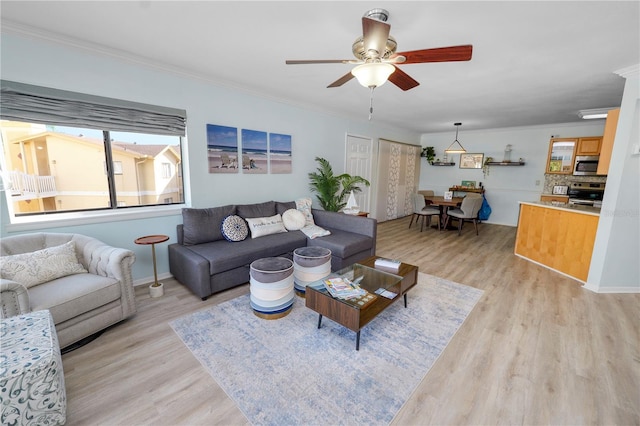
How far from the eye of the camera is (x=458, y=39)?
2.11 m

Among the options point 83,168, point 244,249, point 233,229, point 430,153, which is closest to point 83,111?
point 83,168

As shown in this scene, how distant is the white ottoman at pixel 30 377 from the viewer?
1192mm

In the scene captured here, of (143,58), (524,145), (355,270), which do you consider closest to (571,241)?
(355,270)

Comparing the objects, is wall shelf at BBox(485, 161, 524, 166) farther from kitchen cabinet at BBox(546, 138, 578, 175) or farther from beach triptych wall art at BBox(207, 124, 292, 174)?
beach triptych wall art at BBox(207, 124, 292, 174)

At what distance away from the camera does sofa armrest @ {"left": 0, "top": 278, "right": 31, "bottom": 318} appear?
1587mm

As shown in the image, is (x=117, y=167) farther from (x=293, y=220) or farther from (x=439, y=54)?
(x=439, y=54)

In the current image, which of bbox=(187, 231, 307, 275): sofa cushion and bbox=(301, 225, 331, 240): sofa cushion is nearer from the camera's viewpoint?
bbox=(187, 231, 307, 275): sofa cushion

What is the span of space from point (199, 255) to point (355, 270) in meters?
1.65

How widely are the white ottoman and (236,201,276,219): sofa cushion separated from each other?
86.6 inches

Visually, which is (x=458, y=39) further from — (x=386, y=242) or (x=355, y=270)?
(x=386, y=242)

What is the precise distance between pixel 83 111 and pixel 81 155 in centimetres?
46

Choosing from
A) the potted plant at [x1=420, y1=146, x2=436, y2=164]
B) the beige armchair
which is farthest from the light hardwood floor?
the potted plant at [x1=420, y1=146, x2=436, y2=164]

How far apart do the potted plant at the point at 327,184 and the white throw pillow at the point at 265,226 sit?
1.27 m

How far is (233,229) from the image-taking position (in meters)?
3.21
